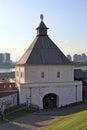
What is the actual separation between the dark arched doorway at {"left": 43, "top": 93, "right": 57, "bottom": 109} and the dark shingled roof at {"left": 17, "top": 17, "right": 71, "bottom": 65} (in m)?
4.61

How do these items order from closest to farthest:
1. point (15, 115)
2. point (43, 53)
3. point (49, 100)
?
point (15, 115) < point (49, 100) < point (43, 53)

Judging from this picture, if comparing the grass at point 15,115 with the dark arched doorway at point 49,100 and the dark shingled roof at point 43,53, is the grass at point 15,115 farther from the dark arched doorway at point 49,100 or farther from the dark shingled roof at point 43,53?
the dark shingled roof at point 43,53

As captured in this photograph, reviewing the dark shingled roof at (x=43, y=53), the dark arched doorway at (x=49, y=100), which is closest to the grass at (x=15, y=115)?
the dark arched doorway at (x=49, y=100)

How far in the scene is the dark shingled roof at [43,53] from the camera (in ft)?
147

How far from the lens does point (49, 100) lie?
44500 mm

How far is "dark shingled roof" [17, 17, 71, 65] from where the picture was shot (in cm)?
4475

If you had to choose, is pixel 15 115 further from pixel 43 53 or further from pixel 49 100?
pixel 43 53

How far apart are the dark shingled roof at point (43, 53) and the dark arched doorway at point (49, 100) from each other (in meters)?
4.61

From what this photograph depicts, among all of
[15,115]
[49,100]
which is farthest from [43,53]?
[15,115]

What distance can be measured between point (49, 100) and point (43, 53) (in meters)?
6.99

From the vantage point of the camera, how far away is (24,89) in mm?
42219

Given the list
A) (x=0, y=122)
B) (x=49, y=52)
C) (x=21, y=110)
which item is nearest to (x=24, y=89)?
(x=21, y=110)

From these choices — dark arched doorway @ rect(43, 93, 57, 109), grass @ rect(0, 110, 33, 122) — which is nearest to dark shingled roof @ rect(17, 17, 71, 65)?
dark arched doorway @ rect(43, 93, 57, 109)

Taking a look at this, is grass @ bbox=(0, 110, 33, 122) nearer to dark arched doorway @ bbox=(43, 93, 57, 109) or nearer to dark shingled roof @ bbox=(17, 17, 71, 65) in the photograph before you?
dark arched doorway @ bbox=(43, 93, 57, 109)
